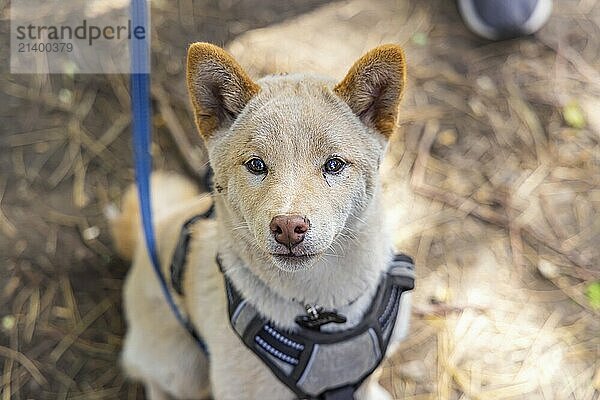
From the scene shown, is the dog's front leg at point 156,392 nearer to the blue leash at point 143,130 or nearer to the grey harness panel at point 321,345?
the blue leash at point 143,130

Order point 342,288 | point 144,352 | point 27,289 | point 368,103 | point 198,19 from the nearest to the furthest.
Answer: point 368,103 → point 342,288 → point 144,352 → point 27,289 → point 198,19

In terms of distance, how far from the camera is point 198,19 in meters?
4.34

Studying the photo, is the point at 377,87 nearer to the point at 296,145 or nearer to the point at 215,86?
the point at 296,145

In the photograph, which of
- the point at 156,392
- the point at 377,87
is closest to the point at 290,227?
the point at 377,87

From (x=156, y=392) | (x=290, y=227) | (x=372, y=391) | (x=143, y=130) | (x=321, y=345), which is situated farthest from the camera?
(x=156, y=392)

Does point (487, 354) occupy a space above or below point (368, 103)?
below

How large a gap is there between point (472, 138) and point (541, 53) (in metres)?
0.72

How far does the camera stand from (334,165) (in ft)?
7.09

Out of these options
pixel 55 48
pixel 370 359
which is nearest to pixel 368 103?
pixel 370 359

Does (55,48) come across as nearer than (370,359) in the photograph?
No

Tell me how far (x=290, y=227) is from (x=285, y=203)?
8cm

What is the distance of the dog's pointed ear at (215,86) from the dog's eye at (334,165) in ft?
1.10

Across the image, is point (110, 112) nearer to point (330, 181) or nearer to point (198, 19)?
point (198, 19)

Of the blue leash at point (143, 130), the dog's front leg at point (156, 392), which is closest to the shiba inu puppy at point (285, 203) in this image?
the blue leash at point (143, 130)
